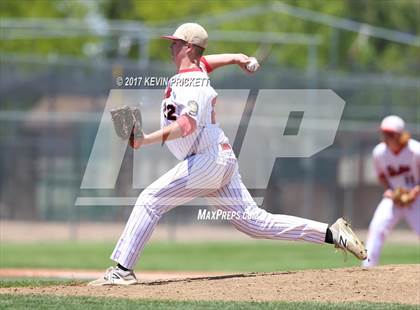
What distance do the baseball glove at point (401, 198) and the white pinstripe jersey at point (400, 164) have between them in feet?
1.19

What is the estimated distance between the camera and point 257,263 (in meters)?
16.7

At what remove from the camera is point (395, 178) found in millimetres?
13219

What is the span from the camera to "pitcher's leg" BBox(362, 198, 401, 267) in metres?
12.3

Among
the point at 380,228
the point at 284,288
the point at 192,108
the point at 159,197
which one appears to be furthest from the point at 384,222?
the point at 192,108

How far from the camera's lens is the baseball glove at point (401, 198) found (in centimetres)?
1268

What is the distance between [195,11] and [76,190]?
22695mm

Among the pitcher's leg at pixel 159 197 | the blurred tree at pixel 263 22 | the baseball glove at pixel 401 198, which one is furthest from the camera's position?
the blurred tree at pixel 263 22

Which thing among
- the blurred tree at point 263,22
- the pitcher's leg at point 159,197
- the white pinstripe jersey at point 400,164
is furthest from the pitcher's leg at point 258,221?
the blurred tree at point 263,22

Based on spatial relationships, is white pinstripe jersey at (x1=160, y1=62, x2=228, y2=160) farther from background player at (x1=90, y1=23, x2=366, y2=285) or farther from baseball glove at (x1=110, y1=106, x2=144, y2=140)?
baseball glove at (x1=110, y1=106, x2=144, y2=140)

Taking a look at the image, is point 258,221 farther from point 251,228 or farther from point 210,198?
point 210,198

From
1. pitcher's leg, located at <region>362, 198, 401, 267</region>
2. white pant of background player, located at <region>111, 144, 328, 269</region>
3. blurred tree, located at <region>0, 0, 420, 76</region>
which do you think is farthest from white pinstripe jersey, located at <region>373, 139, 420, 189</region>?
blurred tree, located at <region>0, 0, 420, 76</region>

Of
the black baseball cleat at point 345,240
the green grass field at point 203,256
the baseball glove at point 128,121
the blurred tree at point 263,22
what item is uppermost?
the blurred tree at point 263,22

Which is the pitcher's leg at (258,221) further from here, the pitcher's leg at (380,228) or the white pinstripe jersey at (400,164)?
the white pinstripe jersey at (400,164)

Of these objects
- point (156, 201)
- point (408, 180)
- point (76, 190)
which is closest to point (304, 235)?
point (156, 201)
